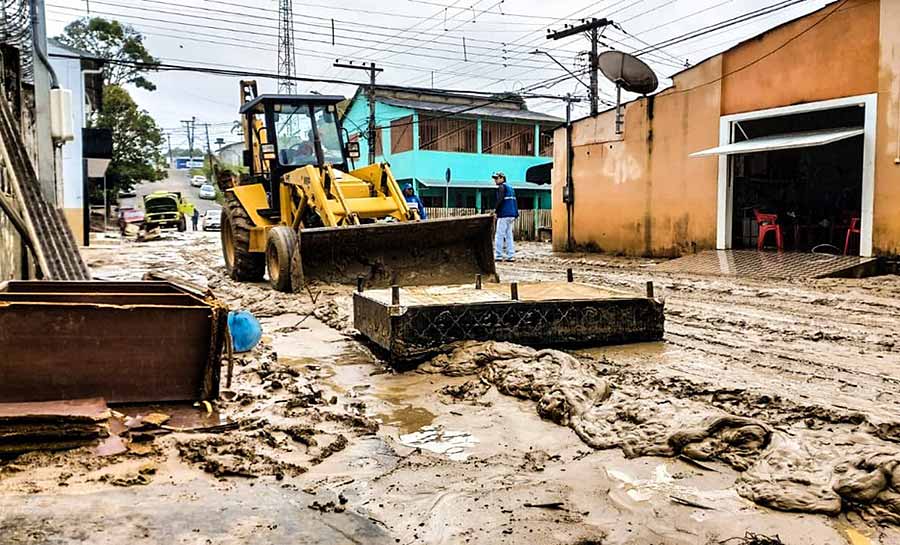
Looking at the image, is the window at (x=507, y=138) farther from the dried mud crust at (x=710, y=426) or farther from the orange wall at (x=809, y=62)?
the dried mud crust at (x=710, y=426)

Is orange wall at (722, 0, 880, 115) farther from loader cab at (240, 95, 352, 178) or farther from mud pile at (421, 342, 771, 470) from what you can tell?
mud pile at (421, 342, 771, 470)

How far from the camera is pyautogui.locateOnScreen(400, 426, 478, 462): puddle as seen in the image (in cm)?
370

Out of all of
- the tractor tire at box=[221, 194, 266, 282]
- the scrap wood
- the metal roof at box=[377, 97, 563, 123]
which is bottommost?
the scrap wood

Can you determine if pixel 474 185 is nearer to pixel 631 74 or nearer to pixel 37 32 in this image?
pixel 631 74

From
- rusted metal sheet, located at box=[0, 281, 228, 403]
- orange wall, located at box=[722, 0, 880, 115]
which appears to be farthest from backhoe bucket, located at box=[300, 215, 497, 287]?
orange wall, located at box=[722, 0, 880, 115]

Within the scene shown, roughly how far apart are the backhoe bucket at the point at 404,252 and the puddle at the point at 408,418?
471 cm

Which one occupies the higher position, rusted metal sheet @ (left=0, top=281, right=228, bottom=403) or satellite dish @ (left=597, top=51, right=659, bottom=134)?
satellite dish @ (left=597, top=51, right=659, bottom=134)

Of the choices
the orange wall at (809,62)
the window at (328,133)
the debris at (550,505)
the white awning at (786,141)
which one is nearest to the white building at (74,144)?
the window at (328,133)

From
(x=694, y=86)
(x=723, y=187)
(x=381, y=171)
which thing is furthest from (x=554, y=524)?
(x=694, y=86)

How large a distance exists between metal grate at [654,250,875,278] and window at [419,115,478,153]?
19871 mm

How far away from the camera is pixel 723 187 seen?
14820mm

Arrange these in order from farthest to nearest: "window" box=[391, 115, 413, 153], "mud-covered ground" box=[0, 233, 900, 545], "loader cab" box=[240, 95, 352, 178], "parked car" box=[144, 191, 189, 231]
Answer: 1. "parked car" box=[144, 191, 189, 231]
2. "window" box=[391, 115, 413, 153]
3. "loader cab" box=[240, 95, 352, 178]
4. "mud-covered ground" box=[0, 233, 900, 545]

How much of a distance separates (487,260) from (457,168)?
2417 centimetres

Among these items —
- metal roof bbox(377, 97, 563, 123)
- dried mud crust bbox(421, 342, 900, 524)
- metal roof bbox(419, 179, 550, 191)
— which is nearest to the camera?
dried mud crust bbox(421, 342, 900, 524)
